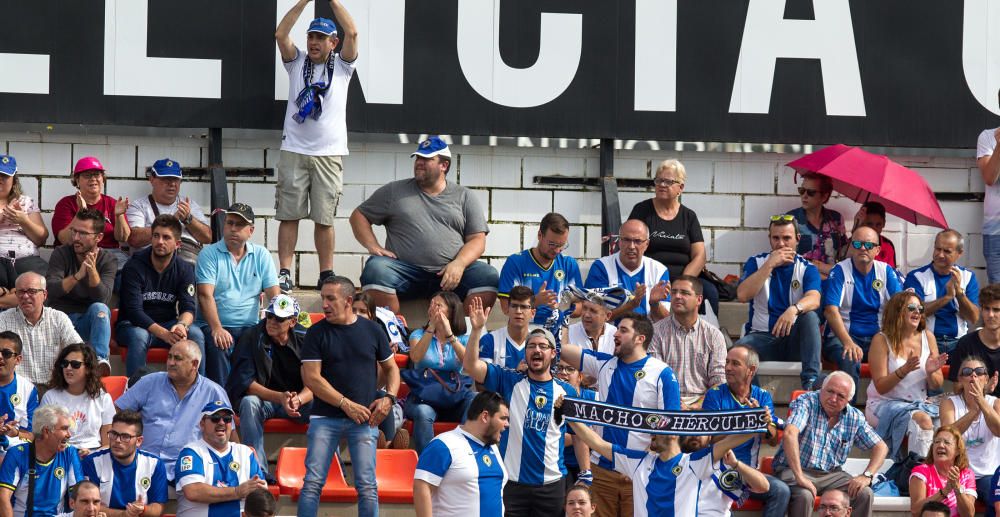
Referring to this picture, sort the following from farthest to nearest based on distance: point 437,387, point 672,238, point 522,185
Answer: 1. point 522,185
2. point 672,238
3. point 437,387

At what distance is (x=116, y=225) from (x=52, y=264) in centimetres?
79

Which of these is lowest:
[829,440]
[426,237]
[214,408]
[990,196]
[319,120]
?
[829,440]

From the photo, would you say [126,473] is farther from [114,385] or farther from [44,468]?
[114,385]

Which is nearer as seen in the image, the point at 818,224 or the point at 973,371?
the point at 973,371

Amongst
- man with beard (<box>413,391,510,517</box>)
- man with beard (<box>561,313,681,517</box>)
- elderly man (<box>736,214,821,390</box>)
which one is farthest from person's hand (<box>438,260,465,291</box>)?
man with beard (<box>413,391,510,517</box>)

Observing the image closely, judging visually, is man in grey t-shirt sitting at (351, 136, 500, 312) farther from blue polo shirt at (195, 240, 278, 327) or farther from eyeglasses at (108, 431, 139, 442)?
eyeglasses at (108, 431, 139, 442)

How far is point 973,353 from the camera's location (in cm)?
1259

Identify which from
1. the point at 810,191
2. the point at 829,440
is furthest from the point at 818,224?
the point at 829,440

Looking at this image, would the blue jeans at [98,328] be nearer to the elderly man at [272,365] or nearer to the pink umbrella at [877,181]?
the elderly man at [272,365]

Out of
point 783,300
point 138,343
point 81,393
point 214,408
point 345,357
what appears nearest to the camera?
point 214,408

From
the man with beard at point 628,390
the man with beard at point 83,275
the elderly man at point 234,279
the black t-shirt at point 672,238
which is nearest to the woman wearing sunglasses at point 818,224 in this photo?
the black t-shirt at point 672,238

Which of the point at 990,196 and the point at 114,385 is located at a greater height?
the point at 990,196

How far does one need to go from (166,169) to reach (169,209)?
13.5 inches

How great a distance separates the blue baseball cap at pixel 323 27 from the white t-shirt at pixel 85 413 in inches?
149
